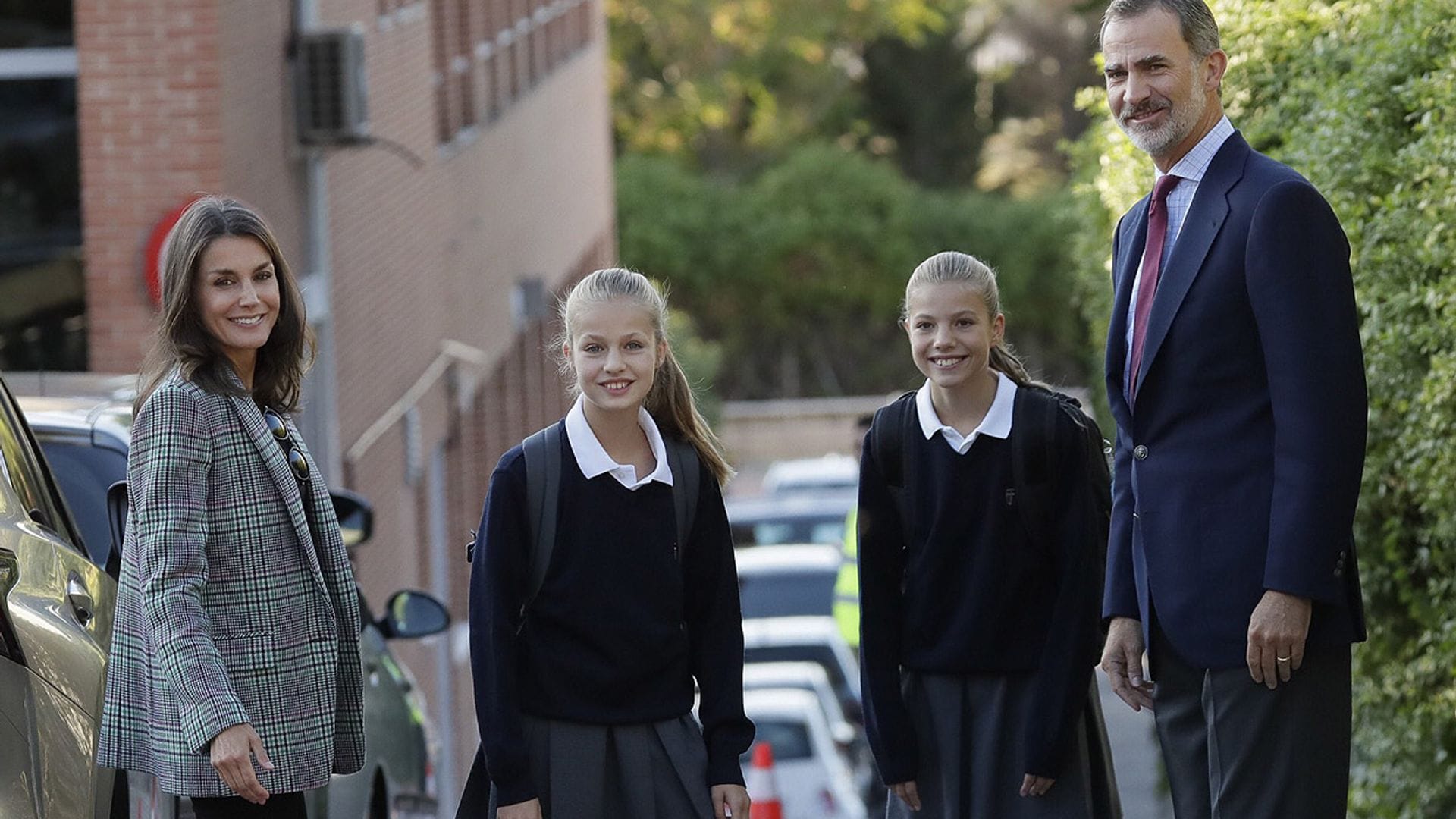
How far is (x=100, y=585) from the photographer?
485 centimetres

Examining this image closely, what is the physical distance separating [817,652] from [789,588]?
7.78 ft

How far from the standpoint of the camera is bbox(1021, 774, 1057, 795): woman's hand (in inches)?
185

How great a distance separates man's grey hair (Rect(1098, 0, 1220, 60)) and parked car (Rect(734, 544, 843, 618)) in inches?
602

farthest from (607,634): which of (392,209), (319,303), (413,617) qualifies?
(392,209)

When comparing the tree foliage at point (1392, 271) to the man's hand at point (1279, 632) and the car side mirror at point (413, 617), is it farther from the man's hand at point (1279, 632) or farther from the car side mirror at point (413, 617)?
the car side mirror at point (413, 617)

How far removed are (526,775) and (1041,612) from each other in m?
1.20

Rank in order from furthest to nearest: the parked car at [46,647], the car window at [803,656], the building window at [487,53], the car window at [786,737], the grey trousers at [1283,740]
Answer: the building window at [487,53], the car window at [803,656], the car window at [786,737], the grey trousers at [1283,740], the parked car at [46,647]

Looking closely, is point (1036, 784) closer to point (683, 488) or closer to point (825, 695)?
point (683, 488)

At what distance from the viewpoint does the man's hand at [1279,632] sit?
13.2ft

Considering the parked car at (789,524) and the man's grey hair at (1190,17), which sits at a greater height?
the man's grey hair at (1190,17)

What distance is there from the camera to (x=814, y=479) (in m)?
33.2

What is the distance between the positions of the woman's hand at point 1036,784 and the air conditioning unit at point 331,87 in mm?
8470

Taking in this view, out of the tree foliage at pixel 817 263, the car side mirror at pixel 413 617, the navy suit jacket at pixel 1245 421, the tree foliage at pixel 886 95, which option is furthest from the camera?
the tree foliage at pixel 886 95

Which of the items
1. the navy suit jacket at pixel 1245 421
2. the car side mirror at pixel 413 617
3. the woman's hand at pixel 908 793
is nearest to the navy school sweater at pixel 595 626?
the woman's hand at pixel 908 793
